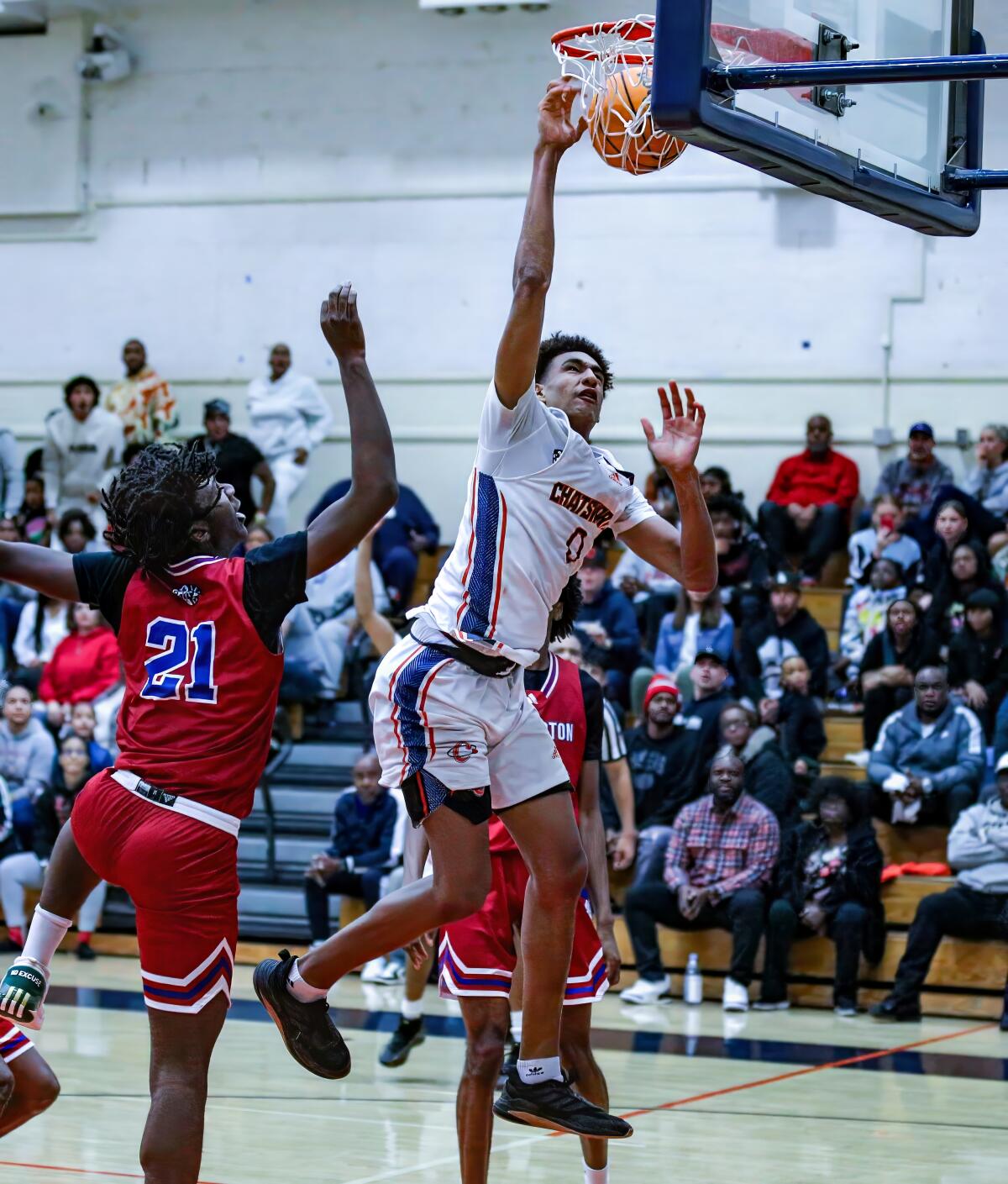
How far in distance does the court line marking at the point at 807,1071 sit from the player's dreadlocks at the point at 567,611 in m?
2.36

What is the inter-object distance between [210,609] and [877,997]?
24.4 feet

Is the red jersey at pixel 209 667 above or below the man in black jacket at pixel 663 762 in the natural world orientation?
above

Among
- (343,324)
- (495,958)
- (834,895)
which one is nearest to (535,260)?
(343,324)

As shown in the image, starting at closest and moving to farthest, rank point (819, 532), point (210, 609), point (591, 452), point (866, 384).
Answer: point (210, 609) < point (591, 452) < point (819, 532) < point (866, 384)

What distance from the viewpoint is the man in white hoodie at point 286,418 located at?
1703cm

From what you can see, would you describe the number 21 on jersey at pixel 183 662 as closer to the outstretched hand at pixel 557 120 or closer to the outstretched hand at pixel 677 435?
the outstretched hand at pixel 677 435

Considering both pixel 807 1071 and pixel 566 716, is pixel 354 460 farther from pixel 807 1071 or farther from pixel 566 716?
pixel 807 1071

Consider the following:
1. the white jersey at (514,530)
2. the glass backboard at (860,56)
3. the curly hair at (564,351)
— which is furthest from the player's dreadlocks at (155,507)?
the glass backboard at (860,56)

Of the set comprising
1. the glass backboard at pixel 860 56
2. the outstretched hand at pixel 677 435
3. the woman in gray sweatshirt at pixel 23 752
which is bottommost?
the woman in gray sweatshirt at pixel 23 752

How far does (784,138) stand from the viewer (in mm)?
4906

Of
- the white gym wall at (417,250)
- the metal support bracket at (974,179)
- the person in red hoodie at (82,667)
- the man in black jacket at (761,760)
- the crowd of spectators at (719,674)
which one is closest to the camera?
the metal support bracket at (974,179)

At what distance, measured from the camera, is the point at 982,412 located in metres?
15.8

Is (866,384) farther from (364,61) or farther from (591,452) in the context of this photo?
(591,452)

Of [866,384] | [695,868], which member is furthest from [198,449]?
[866,384]
